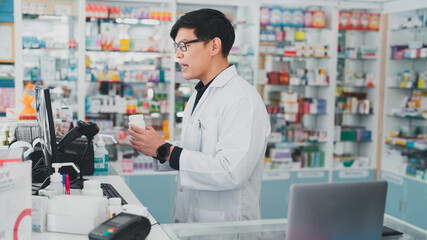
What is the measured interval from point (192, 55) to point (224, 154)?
1.83 feet

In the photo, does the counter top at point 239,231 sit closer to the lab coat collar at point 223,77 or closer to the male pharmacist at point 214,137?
the male pharmacist at point 214,137

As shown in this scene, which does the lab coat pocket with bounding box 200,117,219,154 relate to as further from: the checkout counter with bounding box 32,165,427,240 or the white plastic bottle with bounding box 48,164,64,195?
the white plastic bottle with bounding box 48,164,64,195

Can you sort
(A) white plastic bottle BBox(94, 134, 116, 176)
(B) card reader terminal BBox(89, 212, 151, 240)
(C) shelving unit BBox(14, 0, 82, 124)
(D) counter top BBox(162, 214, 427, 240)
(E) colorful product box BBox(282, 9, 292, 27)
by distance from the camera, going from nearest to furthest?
(B) card reader terminal BBox(89, 212, 151, 240)
(D) counter top BBox(162, 214, 427, 240)
(A) white plastic bottle BBox(94, 134, 116, 176)
(C) shelving unit BBox(14, 0, 82, 124)
(E) colorful product box BBox(282, 9, 292, 27)

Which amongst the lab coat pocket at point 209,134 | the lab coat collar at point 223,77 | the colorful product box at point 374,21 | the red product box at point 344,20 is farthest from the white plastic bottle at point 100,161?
the colorful product box at point 374,21

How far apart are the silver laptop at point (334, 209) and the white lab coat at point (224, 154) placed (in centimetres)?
70

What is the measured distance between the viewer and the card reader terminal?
5.09 ft

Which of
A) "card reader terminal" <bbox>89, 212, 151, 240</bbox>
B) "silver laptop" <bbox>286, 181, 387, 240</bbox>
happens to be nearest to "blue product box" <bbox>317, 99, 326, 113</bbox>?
"silver laptop" <bbox>286, 181, 387, 240</bbox>

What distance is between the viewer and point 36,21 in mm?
5492

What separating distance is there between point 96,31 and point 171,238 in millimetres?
4256

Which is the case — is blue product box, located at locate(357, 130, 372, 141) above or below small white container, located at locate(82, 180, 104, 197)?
below

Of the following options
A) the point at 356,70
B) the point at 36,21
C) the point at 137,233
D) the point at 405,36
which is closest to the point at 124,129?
the point at 36,21

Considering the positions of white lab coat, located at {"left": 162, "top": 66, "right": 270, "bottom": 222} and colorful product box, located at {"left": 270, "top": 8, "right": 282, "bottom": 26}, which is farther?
colorful product box, located at {"left": 270, "top": 8, "right": 282, "bottom": 26}

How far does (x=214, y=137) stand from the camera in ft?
8.11

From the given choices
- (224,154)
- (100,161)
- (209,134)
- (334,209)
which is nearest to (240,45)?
(100,161)
